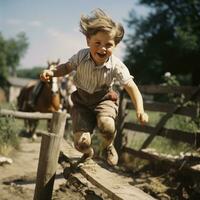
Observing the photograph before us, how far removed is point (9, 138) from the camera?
29.7 ft

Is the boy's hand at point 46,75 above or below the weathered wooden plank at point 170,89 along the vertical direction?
below

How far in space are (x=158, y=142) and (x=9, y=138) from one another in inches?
132

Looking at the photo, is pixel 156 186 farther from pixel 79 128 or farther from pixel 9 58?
pixel 9 58

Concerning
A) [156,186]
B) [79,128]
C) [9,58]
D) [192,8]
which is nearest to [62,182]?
[156,186]

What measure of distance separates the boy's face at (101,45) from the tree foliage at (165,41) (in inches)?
1389

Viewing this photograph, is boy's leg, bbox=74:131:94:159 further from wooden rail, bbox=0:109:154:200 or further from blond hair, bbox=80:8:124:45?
blond hair, bbox=80:8:124:45

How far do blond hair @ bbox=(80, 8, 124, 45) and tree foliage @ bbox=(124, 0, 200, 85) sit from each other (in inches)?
1385

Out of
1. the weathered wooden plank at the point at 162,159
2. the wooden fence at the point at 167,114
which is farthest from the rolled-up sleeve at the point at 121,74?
the wooden fence at the point at 167,114

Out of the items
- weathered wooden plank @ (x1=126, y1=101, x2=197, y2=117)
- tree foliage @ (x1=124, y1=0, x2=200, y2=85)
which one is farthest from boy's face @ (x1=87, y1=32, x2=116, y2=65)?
tree foliage @ (x1=124, y1=0, x2=200, y2=85)

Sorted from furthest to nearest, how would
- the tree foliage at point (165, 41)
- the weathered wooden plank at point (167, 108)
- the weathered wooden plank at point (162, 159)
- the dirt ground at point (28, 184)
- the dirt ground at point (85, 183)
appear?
the tree foliage at point (165, 41)
the weathered wooden plank at point (167, 108)
the weathered wooden plank at point (162, 159)
the dirt ground at point (85, 183)
the dirt ground at point (28, 184)

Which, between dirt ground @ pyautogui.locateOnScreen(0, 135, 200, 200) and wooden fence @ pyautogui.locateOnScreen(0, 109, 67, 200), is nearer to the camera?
wooden fence @ pyautogui.locateOnScreen(0, 109, 67, 200)

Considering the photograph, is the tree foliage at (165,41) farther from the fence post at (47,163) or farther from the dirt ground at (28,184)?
the fence post at (47,163)

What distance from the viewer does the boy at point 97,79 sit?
12.6 ft

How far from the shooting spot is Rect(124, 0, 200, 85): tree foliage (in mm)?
39531
